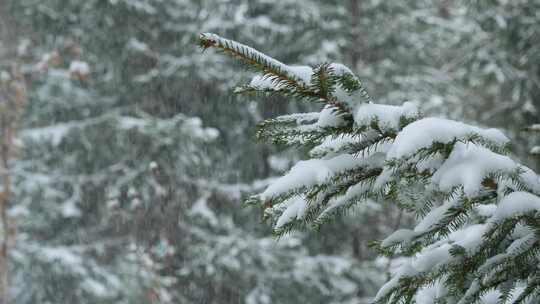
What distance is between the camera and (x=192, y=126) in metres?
8.20

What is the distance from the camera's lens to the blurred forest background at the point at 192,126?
28.9ft

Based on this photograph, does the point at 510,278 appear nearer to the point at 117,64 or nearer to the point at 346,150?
the point at 346,150

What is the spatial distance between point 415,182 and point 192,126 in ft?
22.7

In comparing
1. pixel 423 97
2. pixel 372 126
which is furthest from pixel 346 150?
pixel 423 97

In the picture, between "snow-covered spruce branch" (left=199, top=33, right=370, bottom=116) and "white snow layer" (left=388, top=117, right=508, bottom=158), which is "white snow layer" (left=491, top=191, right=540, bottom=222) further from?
"snow-covered spruce branch" (left=199, top=33, right=370, bottom=116)

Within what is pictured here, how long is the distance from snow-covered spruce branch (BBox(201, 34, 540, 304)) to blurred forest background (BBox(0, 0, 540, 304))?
664cm

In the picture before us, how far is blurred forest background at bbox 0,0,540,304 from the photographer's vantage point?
28.9 ft

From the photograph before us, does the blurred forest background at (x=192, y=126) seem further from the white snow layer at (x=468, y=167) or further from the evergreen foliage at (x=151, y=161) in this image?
the white snow layer at (x=468, y=167)

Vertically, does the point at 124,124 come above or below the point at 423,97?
below

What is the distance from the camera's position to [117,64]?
31.2ft

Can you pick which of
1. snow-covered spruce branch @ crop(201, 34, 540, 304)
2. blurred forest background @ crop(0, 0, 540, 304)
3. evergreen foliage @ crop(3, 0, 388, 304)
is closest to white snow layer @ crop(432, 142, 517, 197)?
snow-covered spruce branch @ crop(201, 34, 540, 304)

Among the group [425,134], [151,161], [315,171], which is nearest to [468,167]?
[425,134]

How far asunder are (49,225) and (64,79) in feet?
8.32

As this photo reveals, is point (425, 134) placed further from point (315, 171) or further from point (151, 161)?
point (151, 161)
